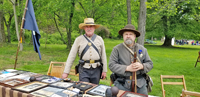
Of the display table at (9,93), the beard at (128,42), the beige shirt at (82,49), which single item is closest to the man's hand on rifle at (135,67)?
the beard at (128,42)

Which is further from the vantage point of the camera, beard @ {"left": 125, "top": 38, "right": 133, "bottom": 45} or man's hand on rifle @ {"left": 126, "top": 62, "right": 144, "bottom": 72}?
beard @ {"left": 125, "top": 38, "right": 133, "bottom": 45}

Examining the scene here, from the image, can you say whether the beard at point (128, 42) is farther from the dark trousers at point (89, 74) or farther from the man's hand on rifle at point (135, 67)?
the dark trousers at point (89, 74)

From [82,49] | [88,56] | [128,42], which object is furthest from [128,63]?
[82,49]

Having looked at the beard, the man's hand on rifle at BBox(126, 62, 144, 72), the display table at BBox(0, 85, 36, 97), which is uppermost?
the beard

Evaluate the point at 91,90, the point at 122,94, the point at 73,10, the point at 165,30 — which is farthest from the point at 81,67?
the point at 165,30

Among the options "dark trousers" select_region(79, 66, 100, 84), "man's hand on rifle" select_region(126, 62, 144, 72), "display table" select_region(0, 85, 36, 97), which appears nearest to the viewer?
"display table" select_region(0, 85, 36, 97)

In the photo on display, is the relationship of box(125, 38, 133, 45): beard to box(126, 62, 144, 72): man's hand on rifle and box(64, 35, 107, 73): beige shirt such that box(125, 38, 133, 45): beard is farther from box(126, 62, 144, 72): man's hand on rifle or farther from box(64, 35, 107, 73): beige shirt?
box(64, 35, 107, 73): beige shirt

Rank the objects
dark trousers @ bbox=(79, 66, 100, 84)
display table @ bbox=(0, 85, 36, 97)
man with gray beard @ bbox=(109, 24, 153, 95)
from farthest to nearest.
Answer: dark trousers @ bbox=(79, 66, 100, 84) → man with gray beard @ bbox=(109, 24, 153, 95) → display table @ bbox=(0, 85, 36, 97)

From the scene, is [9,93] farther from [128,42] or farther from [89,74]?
[128,42]

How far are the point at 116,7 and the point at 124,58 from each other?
9966mm

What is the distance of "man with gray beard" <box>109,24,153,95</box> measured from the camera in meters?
2.60

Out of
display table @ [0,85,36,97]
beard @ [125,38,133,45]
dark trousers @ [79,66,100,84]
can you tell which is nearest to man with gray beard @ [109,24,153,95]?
beard @ [125,38,133,45]

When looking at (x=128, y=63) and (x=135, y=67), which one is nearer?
(x=135, y=67)

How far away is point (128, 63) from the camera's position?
2.72 m
